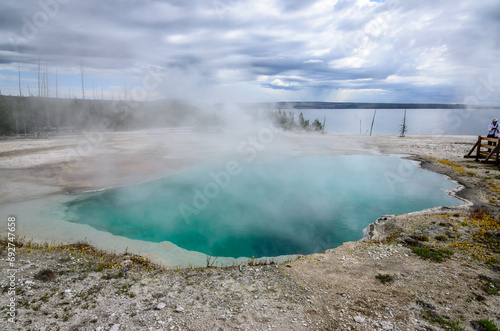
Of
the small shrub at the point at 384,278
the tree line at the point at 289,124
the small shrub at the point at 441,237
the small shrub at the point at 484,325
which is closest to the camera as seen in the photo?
the small shrub at the point at 484,325

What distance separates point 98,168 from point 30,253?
34.8ft

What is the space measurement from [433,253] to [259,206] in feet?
21.9

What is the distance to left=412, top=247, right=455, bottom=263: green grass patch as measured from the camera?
6.02m

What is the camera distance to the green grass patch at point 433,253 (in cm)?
602

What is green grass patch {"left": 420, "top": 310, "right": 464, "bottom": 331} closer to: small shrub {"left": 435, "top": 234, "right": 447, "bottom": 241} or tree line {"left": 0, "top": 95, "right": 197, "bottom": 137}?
small shrub {"left": 435, "top": 234, "right": 447, "bottom": 241}

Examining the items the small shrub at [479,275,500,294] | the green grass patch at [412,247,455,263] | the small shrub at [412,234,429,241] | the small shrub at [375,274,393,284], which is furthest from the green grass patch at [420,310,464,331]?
the small shrub at [412,234,429,241]

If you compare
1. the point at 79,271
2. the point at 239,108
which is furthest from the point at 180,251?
the point at 239,108

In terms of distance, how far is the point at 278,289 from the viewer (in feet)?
16.6

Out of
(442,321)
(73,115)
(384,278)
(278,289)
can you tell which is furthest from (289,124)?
(442,321)

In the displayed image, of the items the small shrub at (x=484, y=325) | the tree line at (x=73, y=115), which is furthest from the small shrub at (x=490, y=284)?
the tree line at (x=73, y=115)

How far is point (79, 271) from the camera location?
5.57 metres

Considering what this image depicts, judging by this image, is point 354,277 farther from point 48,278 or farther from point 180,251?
point 48,278

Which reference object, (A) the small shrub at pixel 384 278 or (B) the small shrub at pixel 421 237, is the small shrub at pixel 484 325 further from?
(B) the small shrub at pixel 421 237

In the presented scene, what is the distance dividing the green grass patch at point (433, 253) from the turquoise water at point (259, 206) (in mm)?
2496
